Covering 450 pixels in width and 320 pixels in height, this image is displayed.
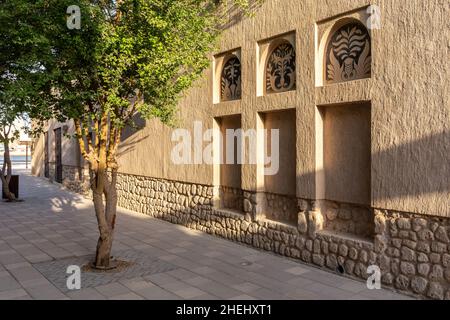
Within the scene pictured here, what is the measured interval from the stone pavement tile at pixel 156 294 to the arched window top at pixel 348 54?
4290 mm

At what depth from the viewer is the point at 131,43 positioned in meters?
6.35

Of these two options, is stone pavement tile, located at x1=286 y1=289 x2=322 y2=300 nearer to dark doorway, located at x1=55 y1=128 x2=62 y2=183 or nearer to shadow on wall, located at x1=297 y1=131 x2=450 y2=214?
shadow on wall, located at x1=297 y1=131 x2=450 y2=214

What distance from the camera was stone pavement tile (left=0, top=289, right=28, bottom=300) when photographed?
5.67 metres

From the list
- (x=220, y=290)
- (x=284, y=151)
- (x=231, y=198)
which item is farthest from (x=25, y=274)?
(x=284, y=151)

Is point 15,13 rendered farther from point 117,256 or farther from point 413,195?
point 413,195

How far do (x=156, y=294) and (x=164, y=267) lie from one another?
1.33 meters

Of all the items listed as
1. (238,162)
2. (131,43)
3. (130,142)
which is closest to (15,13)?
(131,43)

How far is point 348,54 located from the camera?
6516mm

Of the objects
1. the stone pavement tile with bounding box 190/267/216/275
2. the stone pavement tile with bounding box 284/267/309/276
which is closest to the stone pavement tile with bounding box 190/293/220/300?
the stone pavement tile with bounding box 190/267/216/275

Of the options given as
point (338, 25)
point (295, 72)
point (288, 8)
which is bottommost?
point (295, 72)

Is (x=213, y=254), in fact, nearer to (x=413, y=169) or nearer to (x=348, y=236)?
(x=348, y=236)

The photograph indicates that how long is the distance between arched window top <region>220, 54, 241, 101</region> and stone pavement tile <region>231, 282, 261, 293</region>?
4.28 metres

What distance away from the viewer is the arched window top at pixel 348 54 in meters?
6.26
